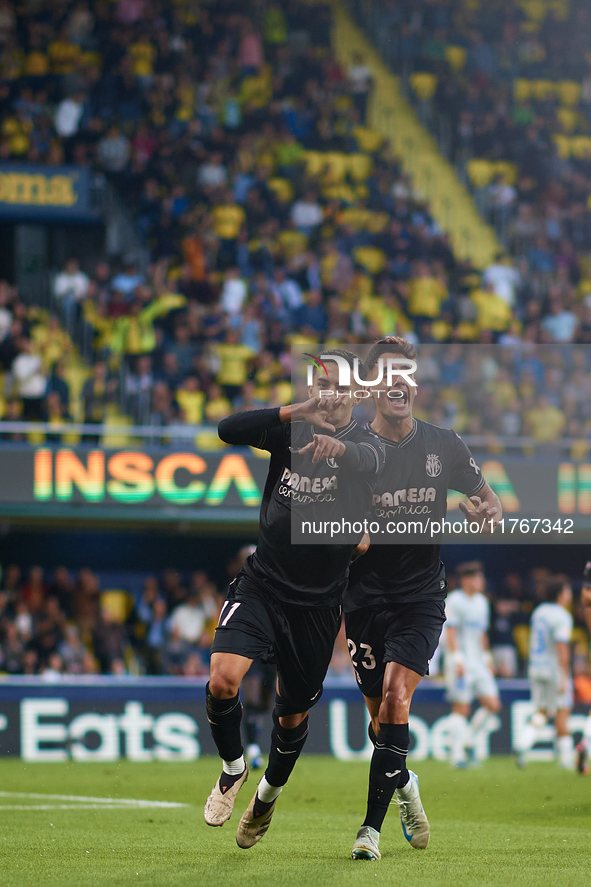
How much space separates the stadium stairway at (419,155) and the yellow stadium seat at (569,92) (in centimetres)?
341

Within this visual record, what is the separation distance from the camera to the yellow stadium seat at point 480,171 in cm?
2408

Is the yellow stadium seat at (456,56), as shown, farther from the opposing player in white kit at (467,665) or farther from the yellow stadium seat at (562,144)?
the opposing player in white kit at (467,665)

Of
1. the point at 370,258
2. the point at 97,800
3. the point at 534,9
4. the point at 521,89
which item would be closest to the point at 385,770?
the point at 97,800

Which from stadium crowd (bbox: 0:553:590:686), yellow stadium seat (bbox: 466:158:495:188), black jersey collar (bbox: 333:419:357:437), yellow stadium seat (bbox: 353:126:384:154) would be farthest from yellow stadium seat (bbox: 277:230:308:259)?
black jersey collar (bbox: 333:419:357:437)

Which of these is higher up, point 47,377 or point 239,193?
point 239,193

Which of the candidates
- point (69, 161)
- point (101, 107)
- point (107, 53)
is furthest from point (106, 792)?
point (107, 53)

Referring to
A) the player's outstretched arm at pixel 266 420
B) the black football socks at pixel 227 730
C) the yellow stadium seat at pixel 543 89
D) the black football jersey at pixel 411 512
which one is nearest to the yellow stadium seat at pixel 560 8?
the yellow stadium seat at pixel 543 89

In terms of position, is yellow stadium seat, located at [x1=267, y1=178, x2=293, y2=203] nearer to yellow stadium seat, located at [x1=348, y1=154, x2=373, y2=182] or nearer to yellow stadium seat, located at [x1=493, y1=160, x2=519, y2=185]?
yellow stadium seat, located at [x1=348, y1=154, x2=373, y2=182]

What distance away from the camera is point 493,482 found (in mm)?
17016

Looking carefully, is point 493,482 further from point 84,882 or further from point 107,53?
point 84,882

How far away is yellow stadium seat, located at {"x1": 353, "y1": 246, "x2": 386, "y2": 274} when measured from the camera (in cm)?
2083

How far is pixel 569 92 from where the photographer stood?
2614 centimetres

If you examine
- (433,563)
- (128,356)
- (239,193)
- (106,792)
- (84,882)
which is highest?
(239,193)

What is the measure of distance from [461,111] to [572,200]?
10.3ft
